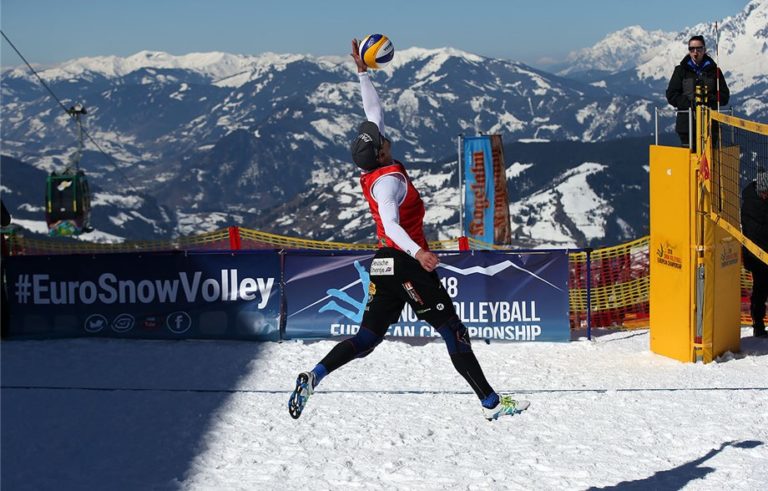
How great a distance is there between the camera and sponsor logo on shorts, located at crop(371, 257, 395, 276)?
6.91 metres

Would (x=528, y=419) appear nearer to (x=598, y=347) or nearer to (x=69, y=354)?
(x=598, y=347)

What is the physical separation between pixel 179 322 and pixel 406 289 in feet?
24.8

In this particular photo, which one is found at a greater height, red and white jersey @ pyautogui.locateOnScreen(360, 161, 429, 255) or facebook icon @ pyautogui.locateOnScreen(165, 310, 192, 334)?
red and white jersey @ pyautogui.locateOnScreen(360, 161, 429, 255)

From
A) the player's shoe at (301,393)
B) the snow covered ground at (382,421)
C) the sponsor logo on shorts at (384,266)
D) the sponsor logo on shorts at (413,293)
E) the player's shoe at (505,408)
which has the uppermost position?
the sponsor logo on shorts at (384,266)

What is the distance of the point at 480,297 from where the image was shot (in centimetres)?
1346

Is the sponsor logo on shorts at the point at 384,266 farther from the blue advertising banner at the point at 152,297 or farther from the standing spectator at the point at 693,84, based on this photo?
the blue advertising banner at the point at 152,297

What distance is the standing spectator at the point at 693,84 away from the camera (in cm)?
1177

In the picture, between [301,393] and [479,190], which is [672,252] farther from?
[479,190]

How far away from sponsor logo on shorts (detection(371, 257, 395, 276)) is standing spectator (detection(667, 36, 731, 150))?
241 inches

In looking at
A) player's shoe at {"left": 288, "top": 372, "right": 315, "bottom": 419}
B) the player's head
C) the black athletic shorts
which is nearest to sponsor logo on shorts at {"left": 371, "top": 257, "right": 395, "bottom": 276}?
the black athletic shorts

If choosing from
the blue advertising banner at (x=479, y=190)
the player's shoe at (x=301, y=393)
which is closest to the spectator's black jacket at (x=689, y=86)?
the player's shoe at (x=301, y=393)

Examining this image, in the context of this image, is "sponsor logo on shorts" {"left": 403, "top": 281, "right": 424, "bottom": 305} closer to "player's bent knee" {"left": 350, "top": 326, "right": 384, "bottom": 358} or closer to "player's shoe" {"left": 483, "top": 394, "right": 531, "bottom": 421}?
"player's bent knee" {"left": 350, "top": 326, "right": 384, "bottom": 358}

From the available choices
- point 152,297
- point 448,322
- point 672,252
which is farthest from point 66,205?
point 448,322

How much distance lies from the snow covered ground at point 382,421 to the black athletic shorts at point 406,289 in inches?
54.9
